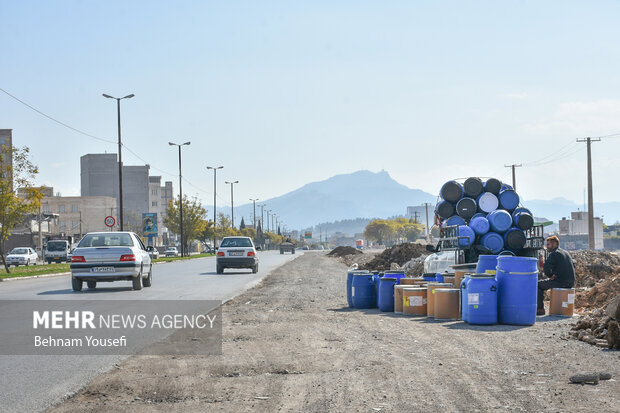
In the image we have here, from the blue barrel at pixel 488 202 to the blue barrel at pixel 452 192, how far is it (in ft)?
2.31

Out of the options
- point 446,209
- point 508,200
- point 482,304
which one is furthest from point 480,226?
point 482,304

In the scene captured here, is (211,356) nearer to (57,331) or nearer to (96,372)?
(96,372)

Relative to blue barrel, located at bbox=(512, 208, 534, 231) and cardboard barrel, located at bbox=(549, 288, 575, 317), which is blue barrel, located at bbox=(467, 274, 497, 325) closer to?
cardboard barrel, located at bbox=(549, 288, 575, 317)

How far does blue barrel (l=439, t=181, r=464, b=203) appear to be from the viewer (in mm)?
22094

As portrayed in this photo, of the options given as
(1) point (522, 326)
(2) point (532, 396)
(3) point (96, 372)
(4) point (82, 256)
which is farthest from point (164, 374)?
(4) point (82, 256)

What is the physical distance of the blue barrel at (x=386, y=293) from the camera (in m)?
15.7

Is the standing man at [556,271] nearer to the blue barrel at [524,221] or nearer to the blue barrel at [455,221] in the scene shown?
the blue barrel at [524,221]

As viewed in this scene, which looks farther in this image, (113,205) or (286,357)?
(113,205)

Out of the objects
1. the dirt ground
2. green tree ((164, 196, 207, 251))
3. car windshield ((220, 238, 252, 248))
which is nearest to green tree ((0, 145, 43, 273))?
car windshield ((220, 238, 252, 248))

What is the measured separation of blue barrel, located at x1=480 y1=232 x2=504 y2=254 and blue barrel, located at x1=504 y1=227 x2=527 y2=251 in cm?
19

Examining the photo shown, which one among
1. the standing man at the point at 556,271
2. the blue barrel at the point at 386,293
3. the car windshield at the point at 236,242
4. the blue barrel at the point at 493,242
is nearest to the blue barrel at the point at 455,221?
the blue barrel at the point at 493,242

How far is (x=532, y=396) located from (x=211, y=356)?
415 centimetres

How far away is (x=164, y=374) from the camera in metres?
8.13

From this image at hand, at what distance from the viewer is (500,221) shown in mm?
20359
